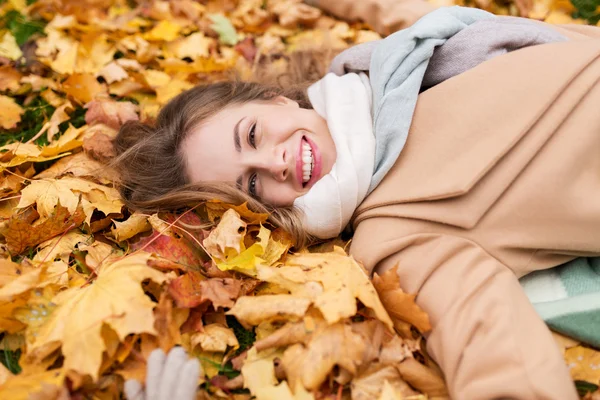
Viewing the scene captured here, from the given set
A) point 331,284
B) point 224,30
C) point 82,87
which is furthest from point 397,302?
point 224,30

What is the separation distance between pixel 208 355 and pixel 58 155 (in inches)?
42.9

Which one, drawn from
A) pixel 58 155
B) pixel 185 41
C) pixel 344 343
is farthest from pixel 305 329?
pixel 185 41

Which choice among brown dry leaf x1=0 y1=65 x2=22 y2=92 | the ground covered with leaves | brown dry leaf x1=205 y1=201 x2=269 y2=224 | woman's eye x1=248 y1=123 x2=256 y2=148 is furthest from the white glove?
brown dry leaf x1=0 y1=65 x2=22 y2=92

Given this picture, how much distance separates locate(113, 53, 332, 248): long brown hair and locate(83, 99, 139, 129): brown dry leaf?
6.5 inches

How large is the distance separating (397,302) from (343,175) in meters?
0.47

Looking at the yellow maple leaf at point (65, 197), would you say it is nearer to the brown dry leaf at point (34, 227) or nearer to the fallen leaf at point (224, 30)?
the brown dry leaf at point (34, 227)

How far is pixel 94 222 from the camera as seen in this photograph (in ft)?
5.76

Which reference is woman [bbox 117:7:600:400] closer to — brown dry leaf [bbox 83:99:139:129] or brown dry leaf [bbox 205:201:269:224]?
brown dry leaf [bbox 205:201:269:224]

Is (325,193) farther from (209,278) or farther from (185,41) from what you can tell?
(185,41)

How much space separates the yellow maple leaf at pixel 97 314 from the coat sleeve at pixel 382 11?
1.80 m

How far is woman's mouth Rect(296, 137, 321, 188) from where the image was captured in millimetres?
1736

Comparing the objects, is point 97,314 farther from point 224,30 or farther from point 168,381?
point 224,30

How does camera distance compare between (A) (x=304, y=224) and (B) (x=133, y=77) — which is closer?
(A) (x=304, y=224)

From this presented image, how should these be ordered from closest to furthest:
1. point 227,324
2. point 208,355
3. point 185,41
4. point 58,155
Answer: point 208,355
point 227,324
point 58,155
point 185,41
